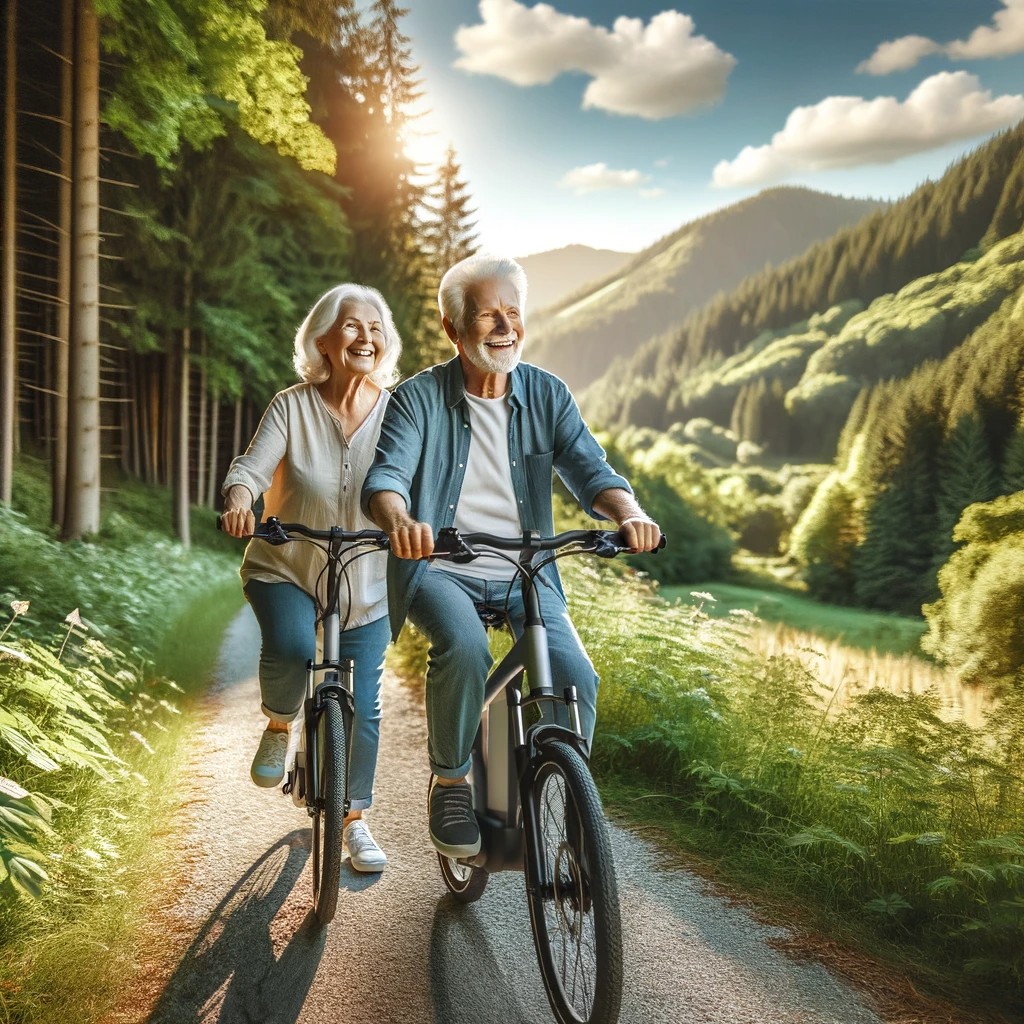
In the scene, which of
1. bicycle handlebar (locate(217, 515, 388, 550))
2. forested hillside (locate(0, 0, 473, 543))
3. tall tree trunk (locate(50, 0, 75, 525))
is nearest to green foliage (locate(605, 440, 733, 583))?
forested hillside (locate(0, 0, 473, 543))

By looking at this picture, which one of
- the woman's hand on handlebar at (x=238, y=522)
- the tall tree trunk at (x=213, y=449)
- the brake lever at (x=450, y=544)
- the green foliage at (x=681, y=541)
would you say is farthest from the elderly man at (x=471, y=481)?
the tall tree trunk at (x=213, y=449)

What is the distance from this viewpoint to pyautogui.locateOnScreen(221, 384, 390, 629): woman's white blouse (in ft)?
10.7

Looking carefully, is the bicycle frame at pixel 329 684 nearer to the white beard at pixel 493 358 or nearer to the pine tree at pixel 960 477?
the white beard at pixel 493 358

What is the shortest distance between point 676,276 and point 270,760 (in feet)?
18.5

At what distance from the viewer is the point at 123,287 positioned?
912 cm

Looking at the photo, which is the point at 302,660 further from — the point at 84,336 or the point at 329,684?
the point at 84,336

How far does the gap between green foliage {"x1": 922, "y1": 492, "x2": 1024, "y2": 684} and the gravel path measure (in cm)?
165

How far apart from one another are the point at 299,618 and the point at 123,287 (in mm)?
7119

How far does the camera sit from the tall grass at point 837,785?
9.36 feet

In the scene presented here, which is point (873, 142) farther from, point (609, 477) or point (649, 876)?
point (649, 876)

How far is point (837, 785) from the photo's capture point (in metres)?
3.45

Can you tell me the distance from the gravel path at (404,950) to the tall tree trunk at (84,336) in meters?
4.40

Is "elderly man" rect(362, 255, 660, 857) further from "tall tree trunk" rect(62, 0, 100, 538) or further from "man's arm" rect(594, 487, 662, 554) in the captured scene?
"tall tree trunk" rect(62, 0, 100, 538)

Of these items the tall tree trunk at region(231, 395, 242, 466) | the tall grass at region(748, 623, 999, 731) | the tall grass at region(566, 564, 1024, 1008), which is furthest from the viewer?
the tall tree trunk at region(231, 395, 242, 466)
